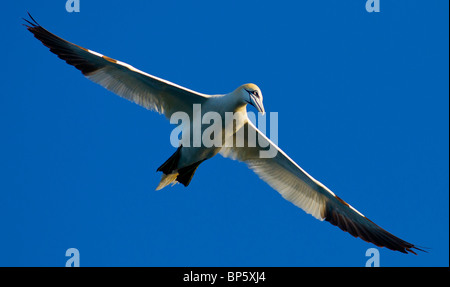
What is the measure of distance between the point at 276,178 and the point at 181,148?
214 centimetres

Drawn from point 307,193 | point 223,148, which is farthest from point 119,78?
point 307,193

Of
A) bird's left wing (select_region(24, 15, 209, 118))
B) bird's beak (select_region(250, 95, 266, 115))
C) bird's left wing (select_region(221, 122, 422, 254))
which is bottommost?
bird's left wing (select_region(221, 122, 422, 254))

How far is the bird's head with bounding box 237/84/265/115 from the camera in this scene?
12.6 metres

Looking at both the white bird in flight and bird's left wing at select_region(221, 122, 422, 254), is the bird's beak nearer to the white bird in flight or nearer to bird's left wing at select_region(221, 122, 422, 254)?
the white bird in flight

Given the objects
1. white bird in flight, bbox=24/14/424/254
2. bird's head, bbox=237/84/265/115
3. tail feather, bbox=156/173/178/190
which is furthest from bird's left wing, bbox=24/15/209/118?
tail feather, bbox=156/173/178/190

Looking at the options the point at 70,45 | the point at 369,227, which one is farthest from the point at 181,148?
the point at 369,227

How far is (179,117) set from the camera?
13750mm

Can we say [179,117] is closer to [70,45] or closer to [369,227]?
[70,45]

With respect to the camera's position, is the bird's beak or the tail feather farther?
the tail feather

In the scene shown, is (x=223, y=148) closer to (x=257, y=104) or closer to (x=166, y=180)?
(x=166, y=180)

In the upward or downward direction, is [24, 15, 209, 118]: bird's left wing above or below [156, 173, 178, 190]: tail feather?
above

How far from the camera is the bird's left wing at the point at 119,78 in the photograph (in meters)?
13.3

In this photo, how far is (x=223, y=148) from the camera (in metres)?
14.4

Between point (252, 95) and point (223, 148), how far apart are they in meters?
2.02
